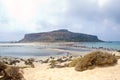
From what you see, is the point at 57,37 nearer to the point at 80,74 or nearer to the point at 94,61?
the point at 94,61

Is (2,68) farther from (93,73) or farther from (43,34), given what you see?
(43,34)

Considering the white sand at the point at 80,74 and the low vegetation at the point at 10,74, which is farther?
the low vegetation at the point at 10,74

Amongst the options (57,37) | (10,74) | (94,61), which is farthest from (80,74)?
(57,37)

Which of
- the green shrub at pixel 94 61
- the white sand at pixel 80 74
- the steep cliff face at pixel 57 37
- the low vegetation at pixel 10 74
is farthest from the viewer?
the steep cliff face at pixel 57 37

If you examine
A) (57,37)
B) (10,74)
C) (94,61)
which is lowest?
(10,74)

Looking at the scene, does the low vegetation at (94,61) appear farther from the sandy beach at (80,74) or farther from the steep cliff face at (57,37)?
the steep cliff face at (57,37)

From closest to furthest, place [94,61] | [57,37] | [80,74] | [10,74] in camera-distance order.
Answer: [80,74] < [10,74] < [94,61] < [57,37]

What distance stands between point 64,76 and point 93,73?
149 cm

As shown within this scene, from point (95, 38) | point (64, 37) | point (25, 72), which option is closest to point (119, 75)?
point (25, 72)

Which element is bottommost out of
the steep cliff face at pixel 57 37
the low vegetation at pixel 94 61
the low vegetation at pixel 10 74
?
the low vegetation at pixel 10 74

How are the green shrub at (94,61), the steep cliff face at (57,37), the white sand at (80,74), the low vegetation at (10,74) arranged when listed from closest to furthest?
the white sand at (80,74) → the low vegetation at (10,74) → the green shrub at (94,61) → the steep cliff face at (57,37)

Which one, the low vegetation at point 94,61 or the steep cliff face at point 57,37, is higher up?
the steep cliff face at point 57,37

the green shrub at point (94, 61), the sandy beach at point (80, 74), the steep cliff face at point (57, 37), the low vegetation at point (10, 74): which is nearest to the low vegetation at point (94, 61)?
the green shrub at point (94, 61)

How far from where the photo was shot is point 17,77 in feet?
46.9
